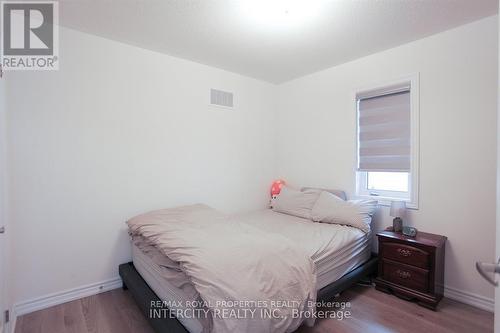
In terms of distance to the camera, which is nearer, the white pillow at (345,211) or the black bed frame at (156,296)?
the black bed frame at (156,296)

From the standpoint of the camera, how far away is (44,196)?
7.13 ft

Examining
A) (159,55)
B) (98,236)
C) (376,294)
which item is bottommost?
(376,294)

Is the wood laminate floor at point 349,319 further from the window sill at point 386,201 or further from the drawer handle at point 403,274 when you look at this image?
the window sill at point 386,201

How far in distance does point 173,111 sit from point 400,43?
8.28ft

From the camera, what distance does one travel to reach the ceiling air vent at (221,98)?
126 inches

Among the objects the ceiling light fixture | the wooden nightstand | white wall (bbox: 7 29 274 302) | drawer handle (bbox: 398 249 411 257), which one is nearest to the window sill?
the wooden nightstand

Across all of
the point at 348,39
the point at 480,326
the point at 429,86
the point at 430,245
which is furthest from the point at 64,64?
the point at 480,326

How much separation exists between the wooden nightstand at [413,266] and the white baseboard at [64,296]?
2643 millimetres

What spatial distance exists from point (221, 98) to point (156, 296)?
2.37 metres

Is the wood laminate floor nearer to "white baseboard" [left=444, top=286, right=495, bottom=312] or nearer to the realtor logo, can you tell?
"white baseboard" [left=444, top=286, right=495, bottom=312]

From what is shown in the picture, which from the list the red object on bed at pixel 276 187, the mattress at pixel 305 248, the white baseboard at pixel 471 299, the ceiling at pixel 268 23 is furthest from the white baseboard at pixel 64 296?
the white baseboard at pixel 471 299

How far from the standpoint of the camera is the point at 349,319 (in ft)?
6.59

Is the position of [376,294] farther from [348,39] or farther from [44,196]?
[44,196]

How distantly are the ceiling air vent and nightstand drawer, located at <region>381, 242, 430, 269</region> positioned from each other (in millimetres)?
2444
